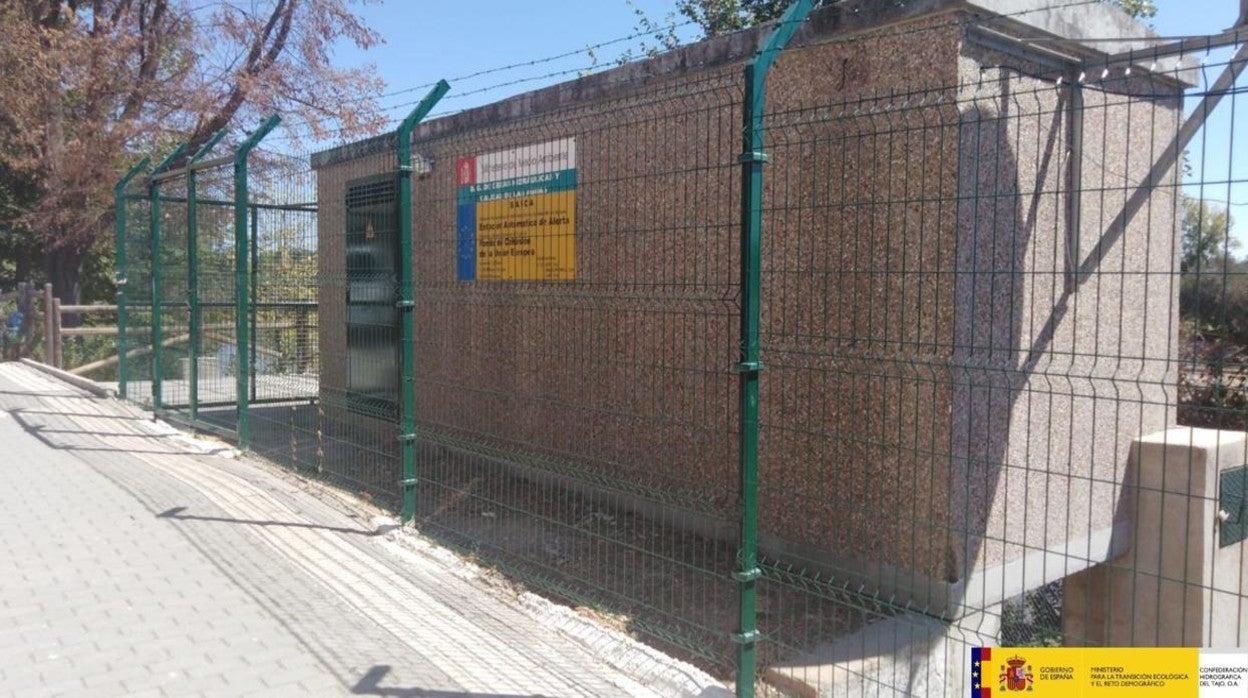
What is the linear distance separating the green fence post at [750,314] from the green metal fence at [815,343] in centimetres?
2

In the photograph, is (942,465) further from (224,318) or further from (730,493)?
(224,318)

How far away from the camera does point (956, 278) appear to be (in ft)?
15.5

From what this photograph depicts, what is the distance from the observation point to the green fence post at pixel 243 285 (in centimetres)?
756

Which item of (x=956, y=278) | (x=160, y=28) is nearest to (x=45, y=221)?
(x=160, y=28)

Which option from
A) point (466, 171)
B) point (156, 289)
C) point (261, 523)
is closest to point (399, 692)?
point (261, 523)

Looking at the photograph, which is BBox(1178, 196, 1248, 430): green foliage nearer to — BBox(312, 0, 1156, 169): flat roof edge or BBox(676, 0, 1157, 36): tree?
BBox(312, 0, 1156, 169): flat roof edge

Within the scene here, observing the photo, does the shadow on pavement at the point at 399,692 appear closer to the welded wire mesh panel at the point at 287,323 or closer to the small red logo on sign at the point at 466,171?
the welded wire mesh panel at the point at 287,323

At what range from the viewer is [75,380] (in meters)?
12.6

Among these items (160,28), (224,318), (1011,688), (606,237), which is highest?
(160,28)

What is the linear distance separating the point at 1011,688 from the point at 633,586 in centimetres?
254

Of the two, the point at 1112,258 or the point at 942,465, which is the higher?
the point at 1112,258

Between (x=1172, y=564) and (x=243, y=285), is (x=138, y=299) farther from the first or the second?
(x=1172, y=564)

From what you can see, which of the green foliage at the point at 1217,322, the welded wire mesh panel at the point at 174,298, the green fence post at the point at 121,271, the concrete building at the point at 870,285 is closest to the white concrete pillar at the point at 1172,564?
the concrete building at the point at 870,285

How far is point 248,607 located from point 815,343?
133 inches
